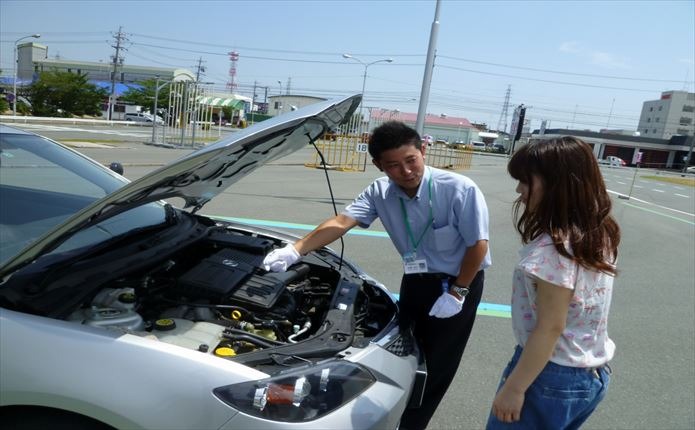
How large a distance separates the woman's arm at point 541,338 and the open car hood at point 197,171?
1.19m

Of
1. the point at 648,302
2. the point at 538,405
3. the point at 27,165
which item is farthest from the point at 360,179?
the point at 538,405

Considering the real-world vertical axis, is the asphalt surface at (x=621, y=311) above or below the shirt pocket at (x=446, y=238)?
below

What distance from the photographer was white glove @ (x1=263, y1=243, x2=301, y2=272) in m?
2.55

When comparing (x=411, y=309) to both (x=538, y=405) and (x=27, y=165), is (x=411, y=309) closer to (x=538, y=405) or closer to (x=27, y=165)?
(x=538, y=405)

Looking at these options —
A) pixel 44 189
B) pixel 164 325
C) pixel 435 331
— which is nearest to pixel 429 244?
pixel 435 331

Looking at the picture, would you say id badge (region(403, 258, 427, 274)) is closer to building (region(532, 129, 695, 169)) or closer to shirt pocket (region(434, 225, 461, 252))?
shirt pocket (region(434, 225, 461, 252))

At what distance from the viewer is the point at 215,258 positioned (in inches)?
105

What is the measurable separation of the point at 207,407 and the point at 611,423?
250cm

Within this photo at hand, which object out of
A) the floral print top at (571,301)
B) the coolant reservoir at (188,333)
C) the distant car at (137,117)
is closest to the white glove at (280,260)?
the coolant reservoir at (188,333)

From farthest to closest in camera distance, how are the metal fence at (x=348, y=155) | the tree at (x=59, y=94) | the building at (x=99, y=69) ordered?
the building at (x=99, y=69) → the tree at (x=59, y=94) → the metal fence at (x=348, y=155)

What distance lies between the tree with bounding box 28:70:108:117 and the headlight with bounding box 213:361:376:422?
5024 centimetres

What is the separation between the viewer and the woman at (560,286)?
153cm

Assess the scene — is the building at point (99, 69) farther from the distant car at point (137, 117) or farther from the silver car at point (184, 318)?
the silver car at point (184, 318)

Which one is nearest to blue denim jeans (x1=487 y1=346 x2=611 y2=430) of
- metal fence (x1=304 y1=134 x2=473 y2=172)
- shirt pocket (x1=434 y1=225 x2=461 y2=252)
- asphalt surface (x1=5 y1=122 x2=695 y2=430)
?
shirt pocket (x1=434 y1=225 x2=461 y2=252)
